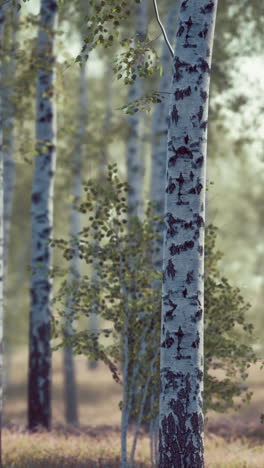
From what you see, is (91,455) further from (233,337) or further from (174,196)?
(174,196)

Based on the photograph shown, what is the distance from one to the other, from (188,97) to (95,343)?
3811 millimetres

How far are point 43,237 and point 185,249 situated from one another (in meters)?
5.97

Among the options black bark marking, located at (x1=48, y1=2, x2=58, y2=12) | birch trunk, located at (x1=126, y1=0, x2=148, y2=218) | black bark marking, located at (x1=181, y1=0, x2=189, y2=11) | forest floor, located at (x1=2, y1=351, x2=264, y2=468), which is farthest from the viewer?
birch trunk, located at (x1=126, y1=0, x2=148, y2=218)

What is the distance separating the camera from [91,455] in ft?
32.4

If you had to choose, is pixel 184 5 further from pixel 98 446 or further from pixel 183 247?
pixel 98 446

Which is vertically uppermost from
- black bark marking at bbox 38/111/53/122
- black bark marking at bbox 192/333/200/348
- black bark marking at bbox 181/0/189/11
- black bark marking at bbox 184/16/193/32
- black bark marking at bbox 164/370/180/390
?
black bark marking at bbox 38/111/53/122

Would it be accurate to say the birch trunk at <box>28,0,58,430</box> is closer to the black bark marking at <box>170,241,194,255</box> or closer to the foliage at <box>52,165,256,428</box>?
the foliage at <box>52,165,256,428</box>

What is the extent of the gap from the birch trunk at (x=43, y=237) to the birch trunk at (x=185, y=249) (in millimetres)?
5720

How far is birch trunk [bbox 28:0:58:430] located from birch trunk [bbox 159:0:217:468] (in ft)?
18.8

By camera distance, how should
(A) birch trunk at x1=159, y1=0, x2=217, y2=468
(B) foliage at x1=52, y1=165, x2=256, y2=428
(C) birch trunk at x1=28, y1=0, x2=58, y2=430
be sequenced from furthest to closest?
(C) birch trunk at x1=28, y1=0, x2=58, y2=430 → (B) foliage at x1=52, y1=165, x2=256, y2=428 → (A) birch trunk at x1=159, y1=0, x2=217, y2=468

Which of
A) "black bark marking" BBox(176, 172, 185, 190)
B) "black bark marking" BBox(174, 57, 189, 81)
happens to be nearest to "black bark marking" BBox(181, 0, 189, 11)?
"black bark marking" BBox(174, 57, 189, 81)

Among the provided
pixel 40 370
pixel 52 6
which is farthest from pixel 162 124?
pixel 40 370

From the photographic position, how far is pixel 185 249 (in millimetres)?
6199

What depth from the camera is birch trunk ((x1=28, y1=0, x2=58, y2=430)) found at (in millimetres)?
11805
